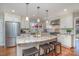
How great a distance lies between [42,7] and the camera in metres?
2.09

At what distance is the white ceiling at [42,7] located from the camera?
203cm

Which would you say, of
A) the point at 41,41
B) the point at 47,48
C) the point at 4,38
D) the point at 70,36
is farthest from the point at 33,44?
the point at 70,36

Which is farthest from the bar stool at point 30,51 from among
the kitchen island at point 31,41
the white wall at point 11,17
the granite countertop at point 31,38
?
the white wall at point 11,17

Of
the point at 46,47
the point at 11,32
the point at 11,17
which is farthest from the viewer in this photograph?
the point at 46,47

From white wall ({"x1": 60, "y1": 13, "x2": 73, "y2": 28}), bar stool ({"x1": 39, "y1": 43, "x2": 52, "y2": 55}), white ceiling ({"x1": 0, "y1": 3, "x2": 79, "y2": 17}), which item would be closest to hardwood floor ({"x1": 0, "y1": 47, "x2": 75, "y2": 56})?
bar stool ({"x1": 39, "y1": 43, "x2": 52, "y2": 55})

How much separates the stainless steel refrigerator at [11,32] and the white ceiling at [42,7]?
0.27 metres

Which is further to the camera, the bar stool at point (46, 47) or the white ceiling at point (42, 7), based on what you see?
the bar stool at point (46, 47)

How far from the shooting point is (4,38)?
2.10 metres

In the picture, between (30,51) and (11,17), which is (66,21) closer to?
(30,51)

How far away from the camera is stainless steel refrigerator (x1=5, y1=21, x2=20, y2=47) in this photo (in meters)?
2.11

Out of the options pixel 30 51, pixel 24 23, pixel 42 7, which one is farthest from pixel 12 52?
pixel 42 7

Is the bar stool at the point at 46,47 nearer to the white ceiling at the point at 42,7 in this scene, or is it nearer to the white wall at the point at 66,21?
the white wall at the point at 66,21

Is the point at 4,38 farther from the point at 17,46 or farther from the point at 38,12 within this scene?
the point at 38,12

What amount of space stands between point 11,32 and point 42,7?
2.89 ft
